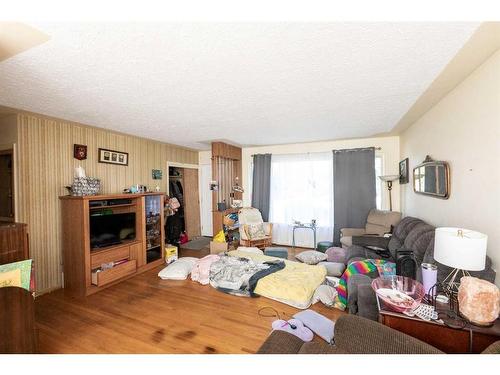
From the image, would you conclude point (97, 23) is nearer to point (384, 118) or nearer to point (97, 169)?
point (97, 169)

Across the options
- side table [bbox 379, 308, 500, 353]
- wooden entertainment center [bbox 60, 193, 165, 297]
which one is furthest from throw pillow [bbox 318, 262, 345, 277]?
wooden entertainment center [bbox 60, 193, 165, 297]

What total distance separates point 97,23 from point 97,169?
9.31 feet

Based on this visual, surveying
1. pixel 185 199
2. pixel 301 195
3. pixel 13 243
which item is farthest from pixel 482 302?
pixel 185 199

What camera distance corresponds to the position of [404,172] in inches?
145

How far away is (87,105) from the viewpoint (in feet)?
7.51

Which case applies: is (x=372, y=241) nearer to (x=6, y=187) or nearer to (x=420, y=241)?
(x=420, y=241)

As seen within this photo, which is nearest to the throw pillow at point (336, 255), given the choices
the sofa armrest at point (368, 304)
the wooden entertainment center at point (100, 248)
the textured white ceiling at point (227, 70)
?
the sofa armrest at point (368, 304)

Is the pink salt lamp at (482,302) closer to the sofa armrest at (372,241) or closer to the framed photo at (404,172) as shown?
the sofa armrest at (372,241)

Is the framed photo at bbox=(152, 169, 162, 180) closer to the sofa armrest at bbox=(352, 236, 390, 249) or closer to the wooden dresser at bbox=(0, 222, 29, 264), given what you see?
the wooden dresser at bbox=(0, 222, 29, 264)

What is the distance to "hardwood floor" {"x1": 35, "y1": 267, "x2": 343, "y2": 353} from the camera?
1840 millimetres

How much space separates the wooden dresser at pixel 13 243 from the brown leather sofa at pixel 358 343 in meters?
2.08

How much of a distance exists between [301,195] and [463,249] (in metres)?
3.43

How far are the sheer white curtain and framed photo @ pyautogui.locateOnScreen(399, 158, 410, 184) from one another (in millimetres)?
1187
